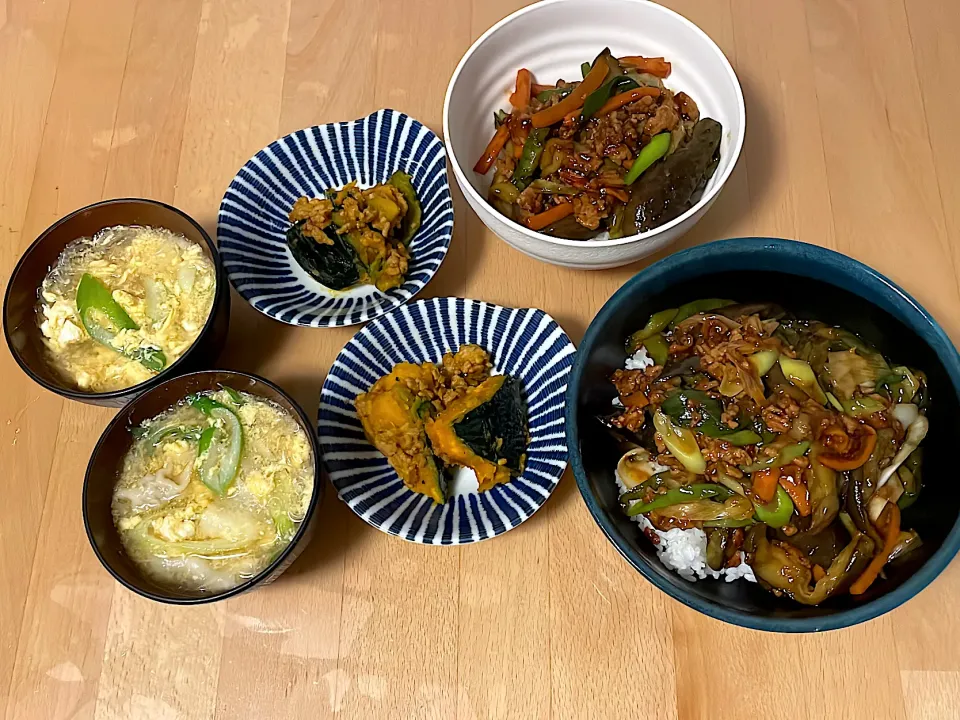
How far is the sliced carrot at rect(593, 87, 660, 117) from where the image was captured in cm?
142

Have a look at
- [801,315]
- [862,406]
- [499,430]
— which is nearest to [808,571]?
[862,406]

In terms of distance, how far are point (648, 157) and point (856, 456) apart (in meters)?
0.61

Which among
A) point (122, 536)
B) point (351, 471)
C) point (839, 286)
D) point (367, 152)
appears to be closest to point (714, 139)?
point (839, 286)

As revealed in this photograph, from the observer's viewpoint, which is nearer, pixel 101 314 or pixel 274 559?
pixel 274 559

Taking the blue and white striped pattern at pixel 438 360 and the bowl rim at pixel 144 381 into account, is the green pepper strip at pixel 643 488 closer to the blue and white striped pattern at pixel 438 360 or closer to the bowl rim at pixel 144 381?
the blue and white striped pattern at pixel 438 360

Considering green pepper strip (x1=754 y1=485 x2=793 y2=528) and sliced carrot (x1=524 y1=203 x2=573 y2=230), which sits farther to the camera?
sliced carrot (x1=524 y1=203 x2=573 y2=230)

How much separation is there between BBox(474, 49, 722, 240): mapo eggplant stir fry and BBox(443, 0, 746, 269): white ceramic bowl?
0.03 meters

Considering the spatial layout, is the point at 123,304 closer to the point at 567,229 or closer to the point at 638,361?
the point at 567,229

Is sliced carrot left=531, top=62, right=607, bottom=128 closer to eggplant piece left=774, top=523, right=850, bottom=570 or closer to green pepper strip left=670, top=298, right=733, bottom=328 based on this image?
green pepper strip left=670, top=298, right=733, bottom=328

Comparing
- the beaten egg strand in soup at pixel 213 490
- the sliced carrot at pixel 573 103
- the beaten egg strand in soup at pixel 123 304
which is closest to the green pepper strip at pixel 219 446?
the beaten egg strand in soup at pixel 213 490

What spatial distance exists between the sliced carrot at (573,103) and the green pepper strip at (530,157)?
0.02m

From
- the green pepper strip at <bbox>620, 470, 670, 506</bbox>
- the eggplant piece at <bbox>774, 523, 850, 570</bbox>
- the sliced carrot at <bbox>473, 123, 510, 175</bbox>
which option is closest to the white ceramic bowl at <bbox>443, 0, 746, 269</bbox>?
the sliced carrot at <bbox>473, 123, 510, 175</bbox>

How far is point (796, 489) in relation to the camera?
1.08m

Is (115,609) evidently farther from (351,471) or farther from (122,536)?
(351,471)
